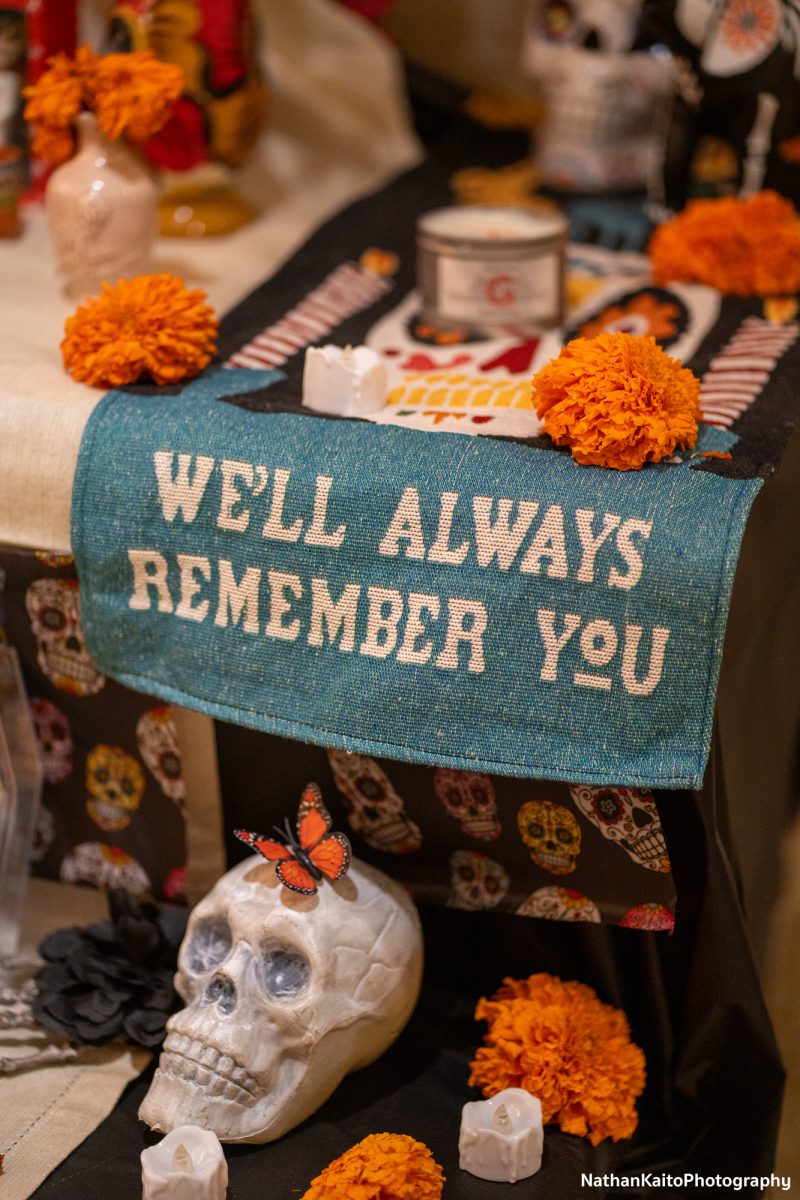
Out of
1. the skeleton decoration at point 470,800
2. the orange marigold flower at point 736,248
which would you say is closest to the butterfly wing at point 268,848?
the skeleton decoration at point 470,800

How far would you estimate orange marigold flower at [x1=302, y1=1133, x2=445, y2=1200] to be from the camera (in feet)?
2.52

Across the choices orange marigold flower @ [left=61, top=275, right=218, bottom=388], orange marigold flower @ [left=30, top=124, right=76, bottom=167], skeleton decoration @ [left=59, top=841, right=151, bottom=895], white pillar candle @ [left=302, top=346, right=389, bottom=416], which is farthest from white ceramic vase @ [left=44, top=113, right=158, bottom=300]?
skeleton decoration @ [left=59, top=841, right=151, bottom=895]

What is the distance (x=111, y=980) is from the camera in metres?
0.91

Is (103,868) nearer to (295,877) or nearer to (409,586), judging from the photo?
(295,877)

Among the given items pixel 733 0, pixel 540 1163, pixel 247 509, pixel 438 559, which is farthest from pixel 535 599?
pixel 733 0

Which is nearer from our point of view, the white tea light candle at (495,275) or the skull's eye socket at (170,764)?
the skull's eye socket at (170,764)

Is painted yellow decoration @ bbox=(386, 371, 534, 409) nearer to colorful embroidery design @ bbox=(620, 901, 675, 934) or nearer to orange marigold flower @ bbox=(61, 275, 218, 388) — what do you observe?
orange marigold flower @ bbox=(61, 275, 218, 388)

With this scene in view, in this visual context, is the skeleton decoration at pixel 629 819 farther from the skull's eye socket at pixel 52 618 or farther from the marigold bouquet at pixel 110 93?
the marigold bouquet at pixel 110 93

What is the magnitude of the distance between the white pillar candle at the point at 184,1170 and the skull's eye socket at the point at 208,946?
11 cm

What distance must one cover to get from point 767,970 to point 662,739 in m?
0.37

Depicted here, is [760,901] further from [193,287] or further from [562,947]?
[193,287]

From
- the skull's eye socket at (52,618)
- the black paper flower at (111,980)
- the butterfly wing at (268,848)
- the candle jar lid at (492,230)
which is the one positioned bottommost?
the black paper flower at (111,980)

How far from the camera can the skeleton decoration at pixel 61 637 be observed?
3.12ft

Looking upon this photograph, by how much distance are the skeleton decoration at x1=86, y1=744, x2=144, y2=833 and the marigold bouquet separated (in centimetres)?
45
